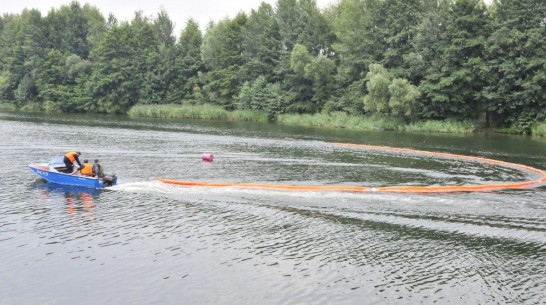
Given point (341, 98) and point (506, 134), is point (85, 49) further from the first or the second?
point (506, 134)

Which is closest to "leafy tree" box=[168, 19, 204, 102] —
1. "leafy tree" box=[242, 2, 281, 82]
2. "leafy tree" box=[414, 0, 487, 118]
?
"leafy tree" box=[242, 2, 281, 82]

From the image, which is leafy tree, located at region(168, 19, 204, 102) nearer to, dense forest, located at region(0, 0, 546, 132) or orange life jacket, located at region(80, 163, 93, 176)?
dense forest, located at region(0, 0, 546, 132)

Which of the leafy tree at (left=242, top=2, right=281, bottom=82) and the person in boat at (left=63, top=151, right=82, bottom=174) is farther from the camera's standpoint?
the leafy tree at (left=242, top=2, right=281, bottom=82)

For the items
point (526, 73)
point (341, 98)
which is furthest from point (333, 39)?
point (526, 73)

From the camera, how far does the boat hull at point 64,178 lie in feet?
79.2

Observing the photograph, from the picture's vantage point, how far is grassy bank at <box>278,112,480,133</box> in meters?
63.0

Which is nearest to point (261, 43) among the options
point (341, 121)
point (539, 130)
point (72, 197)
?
point (341, 121)

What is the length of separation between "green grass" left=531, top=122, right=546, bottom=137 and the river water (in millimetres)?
31694

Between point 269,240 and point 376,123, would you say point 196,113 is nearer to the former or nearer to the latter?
point 376,123

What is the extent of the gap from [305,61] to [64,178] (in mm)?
60651

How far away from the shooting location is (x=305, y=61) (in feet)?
264

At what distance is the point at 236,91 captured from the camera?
95.4 m

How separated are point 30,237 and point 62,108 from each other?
336ft

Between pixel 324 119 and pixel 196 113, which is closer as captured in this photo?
pixel 324 119
